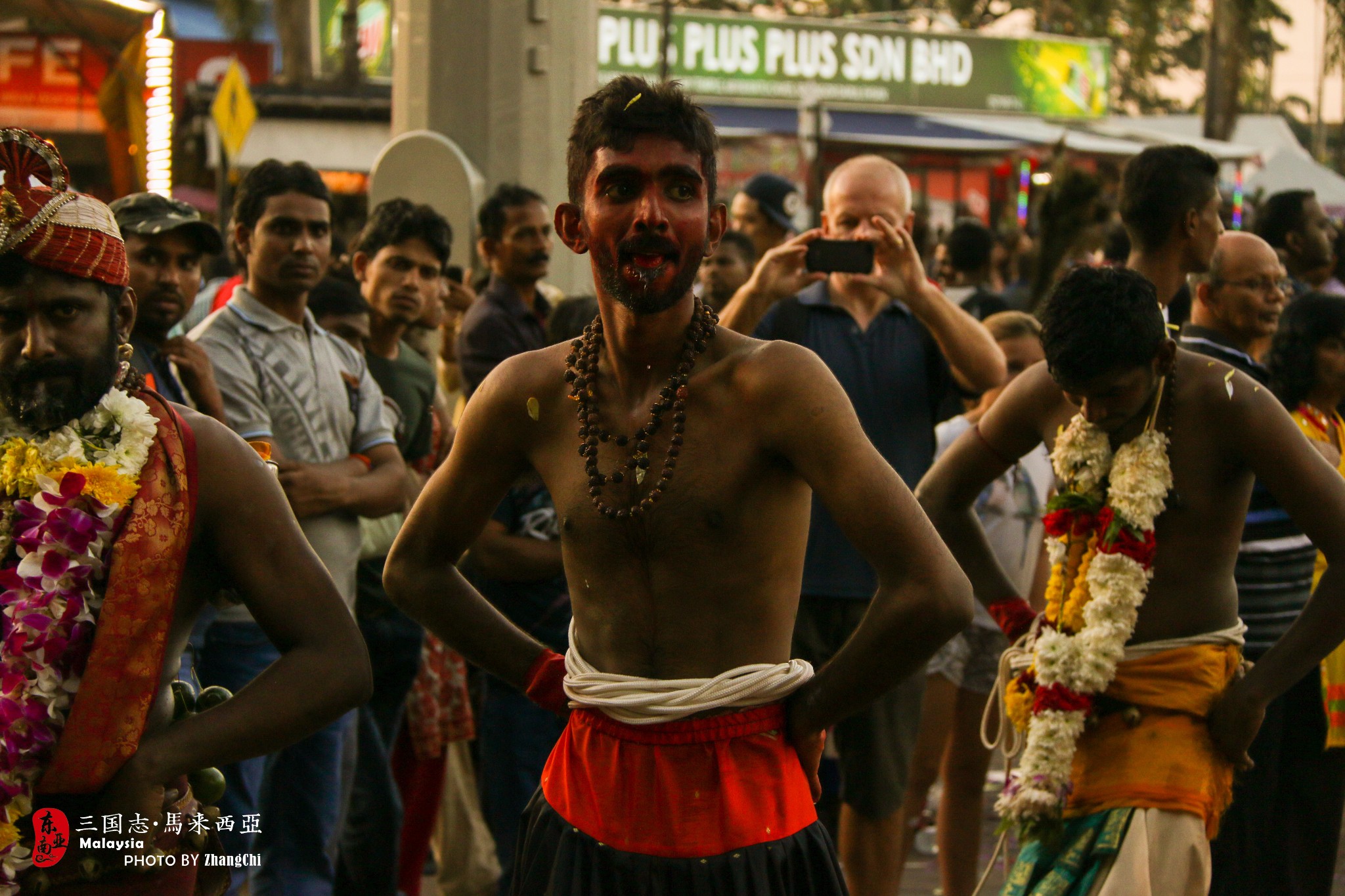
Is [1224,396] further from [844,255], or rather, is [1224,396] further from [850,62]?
[850,62]

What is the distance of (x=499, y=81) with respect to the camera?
8.88m

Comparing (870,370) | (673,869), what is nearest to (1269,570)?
(870,370)

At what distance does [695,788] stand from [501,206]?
425 centimetres

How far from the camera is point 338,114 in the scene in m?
24.1

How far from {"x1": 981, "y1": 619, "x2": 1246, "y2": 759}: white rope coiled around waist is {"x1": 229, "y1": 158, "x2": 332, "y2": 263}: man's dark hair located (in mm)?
2827

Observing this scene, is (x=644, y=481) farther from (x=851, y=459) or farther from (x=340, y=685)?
(x=340, y=685)

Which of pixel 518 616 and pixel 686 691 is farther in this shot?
pixel 518 616

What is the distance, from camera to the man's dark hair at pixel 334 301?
5.71 metres

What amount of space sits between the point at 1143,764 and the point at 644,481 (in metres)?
1.71

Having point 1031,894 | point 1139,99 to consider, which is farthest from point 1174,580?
point 1139,99

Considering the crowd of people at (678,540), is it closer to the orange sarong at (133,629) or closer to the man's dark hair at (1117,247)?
the orange sarong at (133,629)

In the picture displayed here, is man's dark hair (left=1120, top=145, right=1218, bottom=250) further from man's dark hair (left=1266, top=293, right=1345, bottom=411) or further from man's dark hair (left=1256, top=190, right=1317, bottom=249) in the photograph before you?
man's dark hair (left=1256, top=190, right=1317, bottom=249)

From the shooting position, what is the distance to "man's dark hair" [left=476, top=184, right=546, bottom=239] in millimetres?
6660

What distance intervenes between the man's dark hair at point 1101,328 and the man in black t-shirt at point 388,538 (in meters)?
2.31
